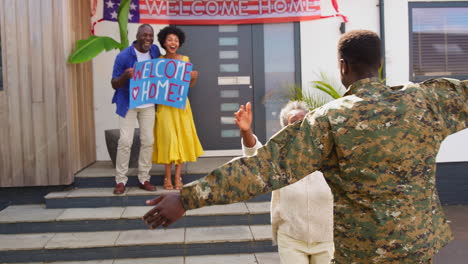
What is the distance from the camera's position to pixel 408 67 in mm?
7637

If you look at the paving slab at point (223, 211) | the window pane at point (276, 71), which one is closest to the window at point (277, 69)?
the window pane at point (276, 71)

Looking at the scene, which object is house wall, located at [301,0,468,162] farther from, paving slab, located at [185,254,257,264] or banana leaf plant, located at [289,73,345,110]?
paving slab, located at [185,254,257,264]

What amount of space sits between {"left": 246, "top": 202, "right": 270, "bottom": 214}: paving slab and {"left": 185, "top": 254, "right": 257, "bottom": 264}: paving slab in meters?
0.66

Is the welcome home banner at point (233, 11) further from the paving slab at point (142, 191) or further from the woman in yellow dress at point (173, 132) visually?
the paving slab at point (142, 191)

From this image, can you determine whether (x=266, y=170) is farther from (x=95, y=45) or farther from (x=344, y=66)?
(x=95, y=45)

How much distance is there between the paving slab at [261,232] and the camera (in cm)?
507

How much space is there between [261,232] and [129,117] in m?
2.11

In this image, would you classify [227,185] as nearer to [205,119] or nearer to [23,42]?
[23,42]

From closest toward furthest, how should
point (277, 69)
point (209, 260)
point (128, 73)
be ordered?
point (209, 260) → point (128, 73) → point (277, 69)

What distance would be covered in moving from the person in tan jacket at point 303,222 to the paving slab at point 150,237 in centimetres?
222

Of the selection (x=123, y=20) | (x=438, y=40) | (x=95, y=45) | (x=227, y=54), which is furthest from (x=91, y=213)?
(x=438, y=40)

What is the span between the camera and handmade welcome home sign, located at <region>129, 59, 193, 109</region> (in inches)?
227

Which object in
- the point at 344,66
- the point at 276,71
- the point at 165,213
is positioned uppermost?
the point at 276,71

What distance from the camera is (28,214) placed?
5.70 metres
